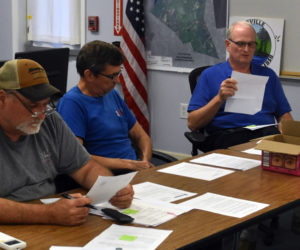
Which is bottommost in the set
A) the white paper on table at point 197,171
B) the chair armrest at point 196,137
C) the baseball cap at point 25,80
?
the chair armrest at point 196,137

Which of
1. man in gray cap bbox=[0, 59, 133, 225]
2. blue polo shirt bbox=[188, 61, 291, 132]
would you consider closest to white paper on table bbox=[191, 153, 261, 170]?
man in gray cap bbox=[0, 59, 133, 225]

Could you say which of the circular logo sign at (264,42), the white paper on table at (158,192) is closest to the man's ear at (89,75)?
the white paper on table at (158,192)

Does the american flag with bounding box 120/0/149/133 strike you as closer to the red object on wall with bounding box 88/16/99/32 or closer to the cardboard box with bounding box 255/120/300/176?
the red object on wall with bounding box 88/16/99/32

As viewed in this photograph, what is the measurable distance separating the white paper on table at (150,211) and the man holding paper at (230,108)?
4.95ft

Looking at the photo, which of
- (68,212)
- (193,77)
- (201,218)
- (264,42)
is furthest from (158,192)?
(264,42)

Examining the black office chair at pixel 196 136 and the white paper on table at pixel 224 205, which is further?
the black office chair at pixel 196 136

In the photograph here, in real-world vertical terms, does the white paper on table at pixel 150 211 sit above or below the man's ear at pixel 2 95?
below

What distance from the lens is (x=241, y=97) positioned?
3453 millimetres

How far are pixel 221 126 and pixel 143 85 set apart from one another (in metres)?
1.64

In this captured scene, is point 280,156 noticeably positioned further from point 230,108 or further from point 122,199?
point 230,108

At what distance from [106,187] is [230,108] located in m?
1.75

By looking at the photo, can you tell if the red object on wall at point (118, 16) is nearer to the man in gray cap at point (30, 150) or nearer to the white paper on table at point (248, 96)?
the white paper on table at point (248, 96)

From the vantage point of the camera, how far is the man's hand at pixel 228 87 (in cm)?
337

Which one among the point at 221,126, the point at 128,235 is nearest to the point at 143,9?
the point at 221,126
